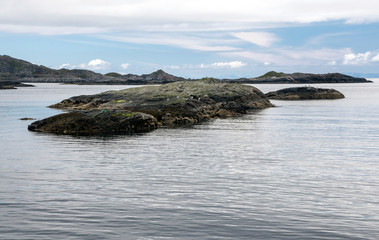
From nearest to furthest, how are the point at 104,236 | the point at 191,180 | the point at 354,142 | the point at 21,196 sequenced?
1. the point at 104,236
2. the point at 21,196
3. the point at 191,180
4. the point at 354,142

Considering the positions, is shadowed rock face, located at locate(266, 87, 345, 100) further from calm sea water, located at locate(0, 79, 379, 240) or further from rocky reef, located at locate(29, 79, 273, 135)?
calm sea water, located at locate(0, 79, 379, 240)

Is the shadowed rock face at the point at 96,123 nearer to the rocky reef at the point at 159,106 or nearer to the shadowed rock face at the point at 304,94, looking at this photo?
the rocky reef at the point at 159,106

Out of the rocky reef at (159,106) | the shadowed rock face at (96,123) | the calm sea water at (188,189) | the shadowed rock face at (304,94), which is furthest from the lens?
the shadowed rock face at (304,94)

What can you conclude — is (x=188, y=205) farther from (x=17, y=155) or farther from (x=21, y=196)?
(x=17, y=155)

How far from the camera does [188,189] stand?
14.6 m

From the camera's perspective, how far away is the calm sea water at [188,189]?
1060cm

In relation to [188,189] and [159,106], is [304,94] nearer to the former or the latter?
[159,106]

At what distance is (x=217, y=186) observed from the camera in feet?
49.5

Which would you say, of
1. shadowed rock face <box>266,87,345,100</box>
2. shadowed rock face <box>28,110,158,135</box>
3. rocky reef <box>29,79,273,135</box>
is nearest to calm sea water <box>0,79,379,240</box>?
shadowed rock face <box>28,110,158,135</box>

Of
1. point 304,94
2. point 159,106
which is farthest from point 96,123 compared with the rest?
point 304,94

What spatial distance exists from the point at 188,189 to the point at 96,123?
19.2 m

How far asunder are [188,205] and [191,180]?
3.48m

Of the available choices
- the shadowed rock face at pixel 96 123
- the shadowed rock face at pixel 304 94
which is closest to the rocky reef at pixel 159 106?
the shadowed rock face at pixel 96 123

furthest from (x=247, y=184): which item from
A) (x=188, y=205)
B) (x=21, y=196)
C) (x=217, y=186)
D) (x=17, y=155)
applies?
(x=17, y=155)
